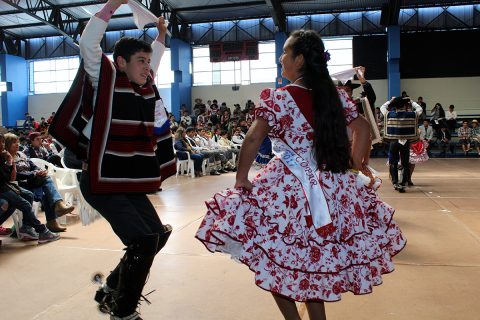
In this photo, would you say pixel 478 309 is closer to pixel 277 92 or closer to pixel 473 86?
pixel 277 92

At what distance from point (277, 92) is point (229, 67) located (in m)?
20.6

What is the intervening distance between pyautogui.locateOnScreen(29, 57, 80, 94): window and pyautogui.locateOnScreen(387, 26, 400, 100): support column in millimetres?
15893

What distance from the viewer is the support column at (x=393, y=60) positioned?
1806 centimetres

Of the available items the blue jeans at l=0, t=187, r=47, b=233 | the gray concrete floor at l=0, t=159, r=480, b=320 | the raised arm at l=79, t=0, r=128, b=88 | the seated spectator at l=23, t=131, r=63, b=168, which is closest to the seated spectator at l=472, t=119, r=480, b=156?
the gray concrete floor at l=0, t=159, r=480, b=320

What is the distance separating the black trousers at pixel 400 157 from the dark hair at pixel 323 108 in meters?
5.68

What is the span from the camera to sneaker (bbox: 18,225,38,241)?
14.6 feet

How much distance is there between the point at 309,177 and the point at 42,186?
12.4ft

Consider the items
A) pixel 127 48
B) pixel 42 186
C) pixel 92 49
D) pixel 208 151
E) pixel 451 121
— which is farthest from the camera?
pixel 451 121

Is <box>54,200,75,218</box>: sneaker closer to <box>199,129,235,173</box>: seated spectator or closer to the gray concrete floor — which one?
the gray concrete floor

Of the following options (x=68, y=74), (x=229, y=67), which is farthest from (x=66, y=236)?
(x=68, y=74)

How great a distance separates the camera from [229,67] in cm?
2209

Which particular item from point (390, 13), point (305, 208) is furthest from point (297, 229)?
point (390, 13)

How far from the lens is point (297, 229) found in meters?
1.84

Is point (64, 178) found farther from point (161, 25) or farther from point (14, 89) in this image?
point (14, 89)
